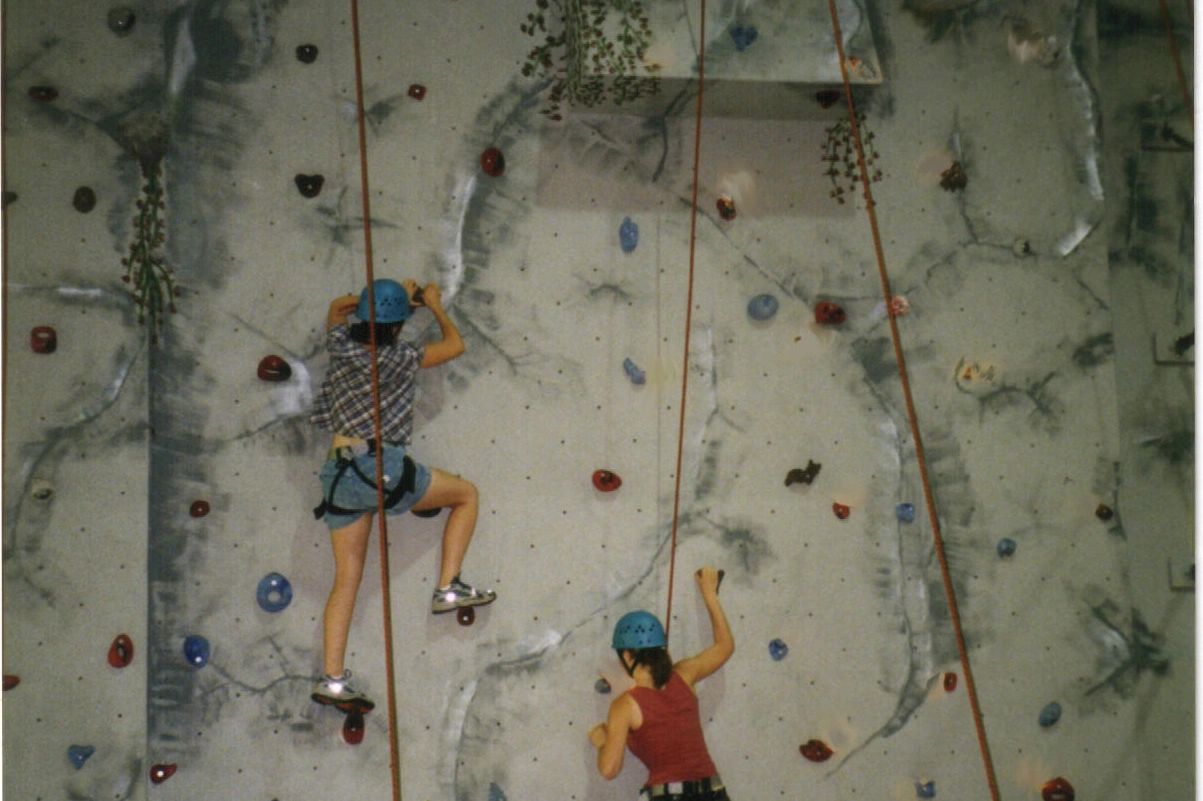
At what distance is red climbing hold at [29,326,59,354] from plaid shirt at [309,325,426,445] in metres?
0.75

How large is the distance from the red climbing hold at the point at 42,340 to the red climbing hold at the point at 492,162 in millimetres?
1307

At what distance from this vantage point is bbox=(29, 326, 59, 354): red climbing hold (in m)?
3.30

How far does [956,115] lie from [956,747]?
2028 mm

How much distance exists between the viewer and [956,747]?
3805mm

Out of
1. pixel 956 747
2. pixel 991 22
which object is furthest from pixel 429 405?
pixel 991 22

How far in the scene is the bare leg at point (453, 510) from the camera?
3.37m

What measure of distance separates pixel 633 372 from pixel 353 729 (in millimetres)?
1322

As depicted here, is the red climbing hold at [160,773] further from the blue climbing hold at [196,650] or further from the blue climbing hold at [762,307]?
the blue climbing hold at [762,307]

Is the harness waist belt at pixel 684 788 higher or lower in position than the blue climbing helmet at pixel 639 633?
lower

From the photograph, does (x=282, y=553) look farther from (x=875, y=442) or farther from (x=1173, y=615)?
(x=1173, y=615)

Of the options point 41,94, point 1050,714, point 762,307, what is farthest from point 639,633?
point 41,94

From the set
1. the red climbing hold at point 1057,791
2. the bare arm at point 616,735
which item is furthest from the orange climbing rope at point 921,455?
the bare arm at point 616,735

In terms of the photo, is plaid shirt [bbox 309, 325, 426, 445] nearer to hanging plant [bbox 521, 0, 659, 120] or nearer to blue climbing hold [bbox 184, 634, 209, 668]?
blue climbing hold [bbox 184, 634, 209, 668]

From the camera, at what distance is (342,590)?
10.9 feet
